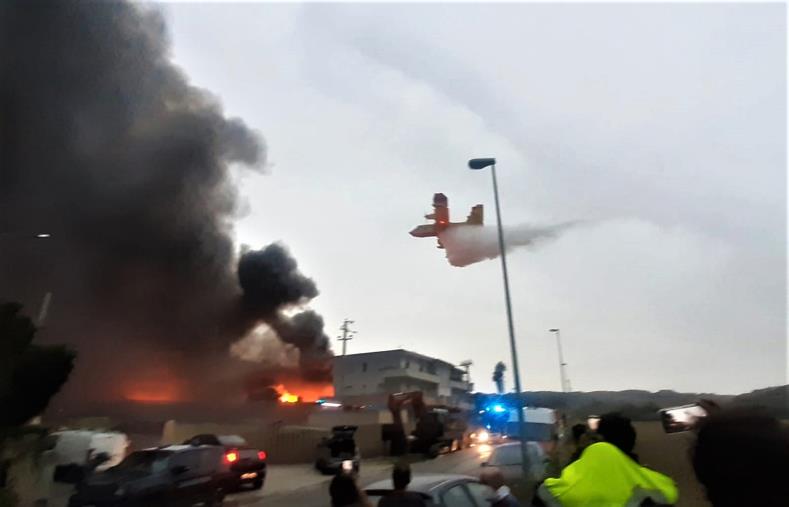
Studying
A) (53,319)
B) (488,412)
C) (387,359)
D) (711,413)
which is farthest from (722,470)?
(387,359)

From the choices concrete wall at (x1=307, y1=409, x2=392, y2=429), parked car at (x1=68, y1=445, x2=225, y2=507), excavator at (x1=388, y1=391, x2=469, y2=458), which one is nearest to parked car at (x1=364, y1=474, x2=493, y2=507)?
parked car at (x1=68, y1=445, x2=225, y2=507)

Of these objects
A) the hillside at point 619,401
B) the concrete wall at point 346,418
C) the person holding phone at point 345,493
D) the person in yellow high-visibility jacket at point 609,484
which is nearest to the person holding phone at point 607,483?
the person in yellow high-visibility jacket at point 609,484

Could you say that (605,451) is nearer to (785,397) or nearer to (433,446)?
(785,397)

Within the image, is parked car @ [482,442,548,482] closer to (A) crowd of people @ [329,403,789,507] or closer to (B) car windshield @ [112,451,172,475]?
(A) crowd of people @ [329,403,789,507]

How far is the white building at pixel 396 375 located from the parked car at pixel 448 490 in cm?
1267

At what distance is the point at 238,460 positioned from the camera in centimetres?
928

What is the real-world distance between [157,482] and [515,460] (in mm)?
5631

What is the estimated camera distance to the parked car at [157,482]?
7.49 meters

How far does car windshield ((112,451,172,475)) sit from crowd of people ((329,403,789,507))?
4839 millimetres

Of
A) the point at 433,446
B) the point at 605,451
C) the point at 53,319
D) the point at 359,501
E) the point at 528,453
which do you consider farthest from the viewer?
the point at 53,319

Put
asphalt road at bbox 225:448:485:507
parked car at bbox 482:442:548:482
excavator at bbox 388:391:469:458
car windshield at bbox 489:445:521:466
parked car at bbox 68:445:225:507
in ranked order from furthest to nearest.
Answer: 1. excavator at bbox 388:391:469:458
2. car windshield at bbox 489:445:521:466
3. parked car at bbox 482:442:548:482
4. asphalt road at bbox 225:448:485:507
5. parked car at bbox 68:445:225:507

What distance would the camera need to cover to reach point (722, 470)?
1.69 metres

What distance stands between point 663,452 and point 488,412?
26.6ft

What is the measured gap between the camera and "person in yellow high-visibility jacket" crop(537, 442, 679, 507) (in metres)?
3.16
